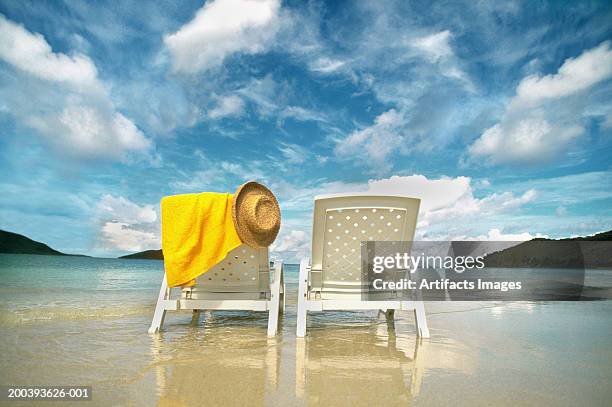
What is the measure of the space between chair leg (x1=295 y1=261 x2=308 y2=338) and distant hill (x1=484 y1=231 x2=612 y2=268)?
1049 inches

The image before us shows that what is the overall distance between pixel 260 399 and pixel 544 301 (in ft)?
25.8

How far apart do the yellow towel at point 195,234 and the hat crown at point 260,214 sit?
20 centimetres

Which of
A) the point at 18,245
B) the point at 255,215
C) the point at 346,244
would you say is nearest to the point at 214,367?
the point at 255,215

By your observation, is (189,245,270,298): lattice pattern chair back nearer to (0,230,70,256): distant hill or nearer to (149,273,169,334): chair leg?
(149,273,169,334): chair leg

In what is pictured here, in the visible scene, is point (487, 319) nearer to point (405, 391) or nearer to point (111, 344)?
point (405, 391)

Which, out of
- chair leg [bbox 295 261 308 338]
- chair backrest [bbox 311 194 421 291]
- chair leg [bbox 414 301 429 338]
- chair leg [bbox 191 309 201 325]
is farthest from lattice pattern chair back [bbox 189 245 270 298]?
chair leg [bbox 414 301 429 338]

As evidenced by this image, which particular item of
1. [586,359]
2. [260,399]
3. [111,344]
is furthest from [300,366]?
[586,359]

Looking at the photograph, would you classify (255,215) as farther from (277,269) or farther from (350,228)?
(350,228)

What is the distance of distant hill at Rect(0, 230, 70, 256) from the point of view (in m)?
35.6

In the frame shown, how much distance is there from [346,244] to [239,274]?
1.32m

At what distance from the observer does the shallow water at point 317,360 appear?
103 inches

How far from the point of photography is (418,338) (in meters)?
4.65

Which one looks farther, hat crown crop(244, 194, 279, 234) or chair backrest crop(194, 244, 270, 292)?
chair backrest crop(194, 244, 270, 292)

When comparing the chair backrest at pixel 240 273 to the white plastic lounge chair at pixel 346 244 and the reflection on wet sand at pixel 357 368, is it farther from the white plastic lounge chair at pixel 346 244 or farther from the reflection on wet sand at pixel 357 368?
the reflection on wet sand at pixel 357 368
